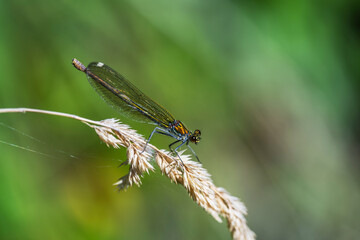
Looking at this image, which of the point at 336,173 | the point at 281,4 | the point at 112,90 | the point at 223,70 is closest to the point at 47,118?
the point at 112,90

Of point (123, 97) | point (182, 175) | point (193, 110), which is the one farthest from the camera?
point (193, 110)

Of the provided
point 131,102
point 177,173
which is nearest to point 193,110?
point 131,102

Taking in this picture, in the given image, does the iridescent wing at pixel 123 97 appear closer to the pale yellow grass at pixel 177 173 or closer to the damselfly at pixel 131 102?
the damselfly at pixel 131 102

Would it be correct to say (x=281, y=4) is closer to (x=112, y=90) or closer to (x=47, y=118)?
(x=112, y=90)

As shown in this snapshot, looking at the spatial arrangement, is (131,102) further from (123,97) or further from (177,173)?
(177,173)

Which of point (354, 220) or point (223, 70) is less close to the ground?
point (223, 70)

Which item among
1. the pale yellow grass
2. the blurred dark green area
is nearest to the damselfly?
the pale yellow grass

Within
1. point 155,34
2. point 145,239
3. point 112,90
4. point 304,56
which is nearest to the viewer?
point 112,90
